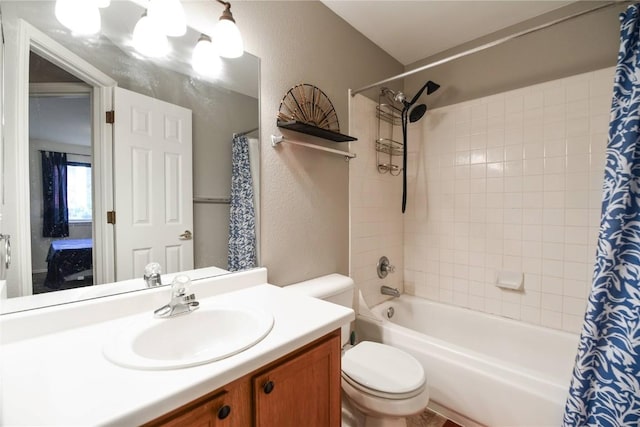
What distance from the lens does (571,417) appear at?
3.73 feet

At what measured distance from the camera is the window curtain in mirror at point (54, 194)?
83 centimetres

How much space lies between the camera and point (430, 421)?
1575 millimetres

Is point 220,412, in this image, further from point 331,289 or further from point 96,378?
point 331,289

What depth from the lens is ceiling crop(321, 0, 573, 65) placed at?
1696mm

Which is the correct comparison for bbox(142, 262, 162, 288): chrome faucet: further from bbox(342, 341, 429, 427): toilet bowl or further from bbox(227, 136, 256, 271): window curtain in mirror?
bbox(342, 341, 429, 427): toilet bowl

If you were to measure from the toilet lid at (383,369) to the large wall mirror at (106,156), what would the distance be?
771mm

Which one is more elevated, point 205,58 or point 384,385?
point 205,58

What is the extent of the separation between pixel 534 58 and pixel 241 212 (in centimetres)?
208

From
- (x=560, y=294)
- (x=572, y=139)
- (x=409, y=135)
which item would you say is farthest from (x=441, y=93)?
(x=560, y=294)

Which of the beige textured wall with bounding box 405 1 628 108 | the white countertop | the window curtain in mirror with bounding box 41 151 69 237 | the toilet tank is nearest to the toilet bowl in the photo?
the toilet tank

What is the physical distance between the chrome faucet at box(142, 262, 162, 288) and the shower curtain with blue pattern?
171 cm

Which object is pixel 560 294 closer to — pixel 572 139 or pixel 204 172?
pixel 572 139

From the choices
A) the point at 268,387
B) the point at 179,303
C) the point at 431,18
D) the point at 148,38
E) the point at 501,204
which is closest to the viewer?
the point at 268,387

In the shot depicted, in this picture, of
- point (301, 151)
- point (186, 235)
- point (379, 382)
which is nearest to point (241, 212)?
point (186, 235)
